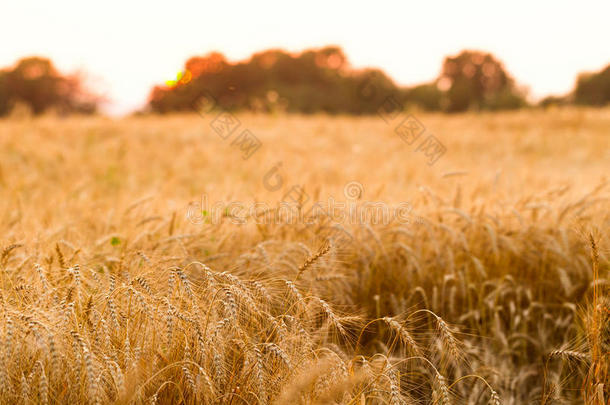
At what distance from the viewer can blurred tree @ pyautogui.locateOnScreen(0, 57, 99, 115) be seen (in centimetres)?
1759

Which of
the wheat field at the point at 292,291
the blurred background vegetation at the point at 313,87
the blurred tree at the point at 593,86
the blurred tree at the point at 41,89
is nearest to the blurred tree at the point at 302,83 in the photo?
the blurred background vegetation at the point at 313,87

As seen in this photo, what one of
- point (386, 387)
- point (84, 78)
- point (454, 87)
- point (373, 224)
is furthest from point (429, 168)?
point (454, 87)

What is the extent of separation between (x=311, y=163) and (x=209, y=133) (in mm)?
2596

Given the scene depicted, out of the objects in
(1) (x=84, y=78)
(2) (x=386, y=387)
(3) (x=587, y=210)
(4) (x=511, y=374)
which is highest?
(1) (x=84, y=78)

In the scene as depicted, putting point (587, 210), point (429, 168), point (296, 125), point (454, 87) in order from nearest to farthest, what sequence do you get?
point (587, 210) < point (429, 168) < point (296, 125) < point (454, 87)

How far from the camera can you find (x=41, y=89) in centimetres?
1948

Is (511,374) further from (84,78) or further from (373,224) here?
(84,78)

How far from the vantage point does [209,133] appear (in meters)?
7.94

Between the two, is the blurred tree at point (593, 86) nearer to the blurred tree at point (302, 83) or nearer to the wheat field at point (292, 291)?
the blurred tree at point (302, 83)

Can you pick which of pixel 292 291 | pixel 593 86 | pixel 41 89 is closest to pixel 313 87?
pixel 41 89

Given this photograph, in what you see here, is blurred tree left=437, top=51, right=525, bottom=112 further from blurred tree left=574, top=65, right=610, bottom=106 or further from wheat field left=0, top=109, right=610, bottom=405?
wheat field left=0, top=109, right=610, bottom=405

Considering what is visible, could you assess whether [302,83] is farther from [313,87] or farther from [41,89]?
[41,89]

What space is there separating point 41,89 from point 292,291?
2118 centimetres

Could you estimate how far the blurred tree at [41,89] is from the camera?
17.6 metres
